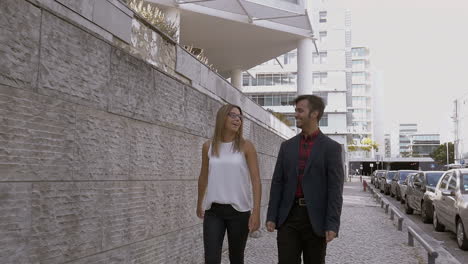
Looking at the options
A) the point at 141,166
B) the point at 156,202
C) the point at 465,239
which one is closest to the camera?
the point at 141,166

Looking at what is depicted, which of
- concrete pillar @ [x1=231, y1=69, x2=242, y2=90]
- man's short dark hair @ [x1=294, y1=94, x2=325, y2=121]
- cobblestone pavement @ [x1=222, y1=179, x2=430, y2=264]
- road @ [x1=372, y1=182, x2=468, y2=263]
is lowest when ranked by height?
road @ [x1=372, y1=182, x2=468, y2=263]

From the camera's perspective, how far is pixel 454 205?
30.9 feet

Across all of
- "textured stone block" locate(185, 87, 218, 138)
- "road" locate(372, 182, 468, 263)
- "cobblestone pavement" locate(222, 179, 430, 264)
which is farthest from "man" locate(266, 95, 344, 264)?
"road" locate(372, 182, 468, 263)

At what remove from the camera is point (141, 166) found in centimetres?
445

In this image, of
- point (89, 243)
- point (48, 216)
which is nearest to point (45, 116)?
point (48, 216)

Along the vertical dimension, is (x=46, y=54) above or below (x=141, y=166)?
above

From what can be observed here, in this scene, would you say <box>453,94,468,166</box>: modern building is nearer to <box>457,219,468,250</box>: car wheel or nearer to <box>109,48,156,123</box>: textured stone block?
<box>457,219,468,250</box>: car wheel

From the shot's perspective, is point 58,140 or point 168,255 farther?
point 168,255

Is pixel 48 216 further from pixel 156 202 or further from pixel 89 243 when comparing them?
pixel 156 202

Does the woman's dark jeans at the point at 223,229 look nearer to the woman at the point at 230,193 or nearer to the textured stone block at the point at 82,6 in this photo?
the woman at the point at 230,193

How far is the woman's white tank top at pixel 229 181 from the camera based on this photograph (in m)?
3.67

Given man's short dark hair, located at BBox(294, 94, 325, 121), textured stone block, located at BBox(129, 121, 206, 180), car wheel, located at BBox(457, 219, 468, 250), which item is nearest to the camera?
man's short dark hair, located at BBox(294, 94, 325, 121)

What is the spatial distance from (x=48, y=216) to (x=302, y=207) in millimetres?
1843

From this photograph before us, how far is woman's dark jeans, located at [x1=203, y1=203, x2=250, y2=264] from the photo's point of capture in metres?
3.69
